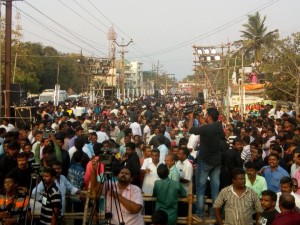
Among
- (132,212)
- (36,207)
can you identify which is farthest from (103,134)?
(132,212)

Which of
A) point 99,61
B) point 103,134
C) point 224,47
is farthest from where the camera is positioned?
point 99,61

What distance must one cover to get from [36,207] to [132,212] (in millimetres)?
1659

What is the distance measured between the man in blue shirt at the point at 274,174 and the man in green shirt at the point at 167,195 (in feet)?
5.42

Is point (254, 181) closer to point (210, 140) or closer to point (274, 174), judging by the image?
Answer: point (274, 174)

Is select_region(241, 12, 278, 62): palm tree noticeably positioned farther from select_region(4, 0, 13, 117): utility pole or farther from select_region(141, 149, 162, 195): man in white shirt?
select_region(141, 149, 162, 195): man in white shirt

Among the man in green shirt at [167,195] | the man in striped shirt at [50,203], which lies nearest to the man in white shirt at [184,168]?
the man in green shirt at [167,195]

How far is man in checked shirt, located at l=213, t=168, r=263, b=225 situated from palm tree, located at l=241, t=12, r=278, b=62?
4701 centimetres

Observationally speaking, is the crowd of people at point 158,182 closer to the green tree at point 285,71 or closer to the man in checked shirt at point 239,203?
the man in checked shirt at point 239,203

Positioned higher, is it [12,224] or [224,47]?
[224,47]

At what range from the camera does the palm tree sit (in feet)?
176

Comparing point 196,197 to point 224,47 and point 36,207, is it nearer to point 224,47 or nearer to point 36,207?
point 36,207

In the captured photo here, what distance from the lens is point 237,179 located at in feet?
21.6

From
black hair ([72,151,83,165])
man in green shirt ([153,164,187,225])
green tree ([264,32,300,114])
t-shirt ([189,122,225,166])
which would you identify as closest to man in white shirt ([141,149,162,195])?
man in green shirt ([153,164,187,225])

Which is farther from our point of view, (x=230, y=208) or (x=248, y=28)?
(x=248, y=28)
